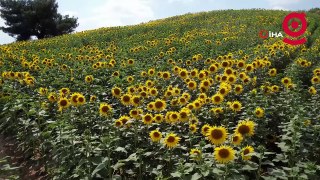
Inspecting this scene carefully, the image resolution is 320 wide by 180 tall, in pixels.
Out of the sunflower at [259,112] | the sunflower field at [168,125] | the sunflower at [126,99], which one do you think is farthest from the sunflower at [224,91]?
the sunflower at [126,99]

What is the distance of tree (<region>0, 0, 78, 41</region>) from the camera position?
3847 cm

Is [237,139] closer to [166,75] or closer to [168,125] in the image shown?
[168,125]

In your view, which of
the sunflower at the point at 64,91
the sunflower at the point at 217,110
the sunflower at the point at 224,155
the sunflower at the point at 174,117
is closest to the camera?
the sunflower at the point at 224,155

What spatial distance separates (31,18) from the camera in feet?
126

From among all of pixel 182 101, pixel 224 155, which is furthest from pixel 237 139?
pixel 182 101

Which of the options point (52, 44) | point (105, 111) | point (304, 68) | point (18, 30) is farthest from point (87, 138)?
point (18, 30)

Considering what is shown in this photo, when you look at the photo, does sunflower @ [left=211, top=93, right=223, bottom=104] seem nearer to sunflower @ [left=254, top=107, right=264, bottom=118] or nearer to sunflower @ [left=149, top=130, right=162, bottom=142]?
sunflower @ [left=254, top=107, right=264, bottom=118]

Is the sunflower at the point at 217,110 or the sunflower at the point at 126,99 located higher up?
the sunflower at the point at 126,99

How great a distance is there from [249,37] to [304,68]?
7.63m

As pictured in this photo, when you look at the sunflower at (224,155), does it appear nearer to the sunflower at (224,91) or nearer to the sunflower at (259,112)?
the sunflower at (259,112)

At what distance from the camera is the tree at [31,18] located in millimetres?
38469

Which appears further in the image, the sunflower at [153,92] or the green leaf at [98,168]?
the sunflower at [153,92]

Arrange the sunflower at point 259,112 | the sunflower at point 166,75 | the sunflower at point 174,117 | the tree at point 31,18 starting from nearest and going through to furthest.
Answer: the sunflower at point 174,117, the sunflower at point 259,112, the sunflower at point 166,75, the tree at point 31,18

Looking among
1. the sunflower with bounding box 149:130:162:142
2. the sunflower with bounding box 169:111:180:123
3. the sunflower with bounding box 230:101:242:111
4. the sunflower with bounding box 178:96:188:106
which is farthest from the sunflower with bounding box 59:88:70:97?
the sunflower with bounding box 230:101:242:111
